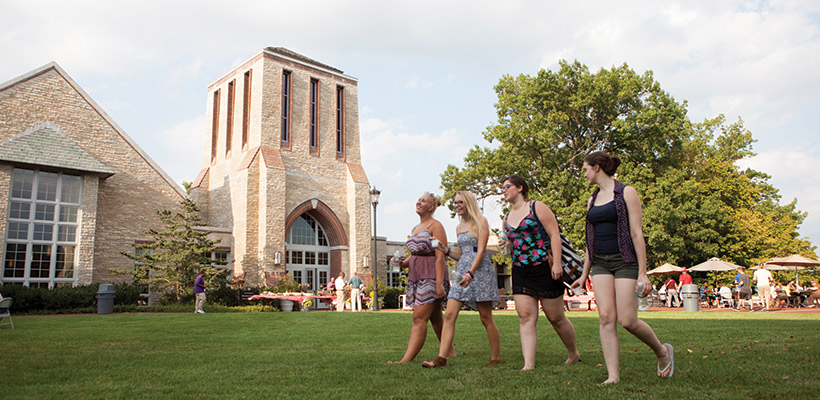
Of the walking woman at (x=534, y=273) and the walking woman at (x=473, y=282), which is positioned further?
the walking woman at (x=473, y=282)

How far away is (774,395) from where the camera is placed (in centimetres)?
361

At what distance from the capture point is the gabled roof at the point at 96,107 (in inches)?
923

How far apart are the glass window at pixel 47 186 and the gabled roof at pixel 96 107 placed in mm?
3776

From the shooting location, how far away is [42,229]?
74.4 ft

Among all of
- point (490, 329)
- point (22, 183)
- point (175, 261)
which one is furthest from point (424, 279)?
point (22, 183)

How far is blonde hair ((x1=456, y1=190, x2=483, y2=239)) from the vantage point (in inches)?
223

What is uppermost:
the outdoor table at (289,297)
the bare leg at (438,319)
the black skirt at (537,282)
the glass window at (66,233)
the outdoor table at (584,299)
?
the glass window at (66,233)

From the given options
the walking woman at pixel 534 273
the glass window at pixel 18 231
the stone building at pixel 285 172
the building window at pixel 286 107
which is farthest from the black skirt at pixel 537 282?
the building window at pixel 286 107

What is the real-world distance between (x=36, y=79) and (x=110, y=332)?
1895 centimetres

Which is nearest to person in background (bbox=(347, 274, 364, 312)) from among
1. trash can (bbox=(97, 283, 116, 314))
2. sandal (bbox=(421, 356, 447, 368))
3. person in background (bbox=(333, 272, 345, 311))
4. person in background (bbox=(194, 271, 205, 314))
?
person in background (bbox=(333, 272, 345, 311))

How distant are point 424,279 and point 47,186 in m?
22.6

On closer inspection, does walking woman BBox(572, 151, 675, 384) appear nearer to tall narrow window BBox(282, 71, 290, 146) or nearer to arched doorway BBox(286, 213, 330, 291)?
arched doorway BBox(286, 213, 330, 291)

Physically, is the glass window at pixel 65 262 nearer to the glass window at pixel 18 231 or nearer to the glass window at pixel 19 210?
the glass window at pixel 18 231

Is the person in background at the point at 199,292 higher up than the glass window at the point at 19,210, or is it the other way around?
the glass window at the point at 19,210
